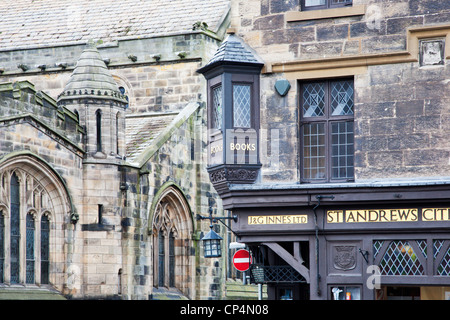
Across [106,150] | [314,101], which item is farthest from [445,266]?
[106,150]

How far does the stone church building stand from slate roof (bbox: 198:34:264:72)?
975cm

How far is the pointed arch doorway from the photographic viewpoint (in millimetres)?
33094

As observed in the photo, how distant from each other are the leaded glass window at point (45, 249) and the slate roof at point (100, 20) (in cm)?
975

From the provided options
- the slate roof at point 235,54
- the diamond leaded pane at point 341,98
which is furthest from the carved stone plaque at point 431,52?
the slate roof at point 235,54

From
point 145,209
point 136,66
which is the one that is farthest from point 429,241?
point 136,66

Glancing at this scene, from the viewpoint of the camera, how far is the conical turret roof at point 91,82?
29297 millimetres

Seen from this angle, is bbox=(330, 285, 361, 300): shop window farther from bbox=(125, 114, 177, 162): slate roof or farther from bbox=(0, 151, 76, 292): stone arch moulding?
bbox=(125, 114, 177, 162): slate roof

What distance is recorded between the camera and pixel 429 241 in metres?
16.5

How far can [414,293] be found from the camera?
59.9 feet

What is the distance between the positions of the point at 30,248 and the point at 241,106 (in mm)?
11425

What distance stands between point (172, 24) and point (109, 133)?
8.14 meters

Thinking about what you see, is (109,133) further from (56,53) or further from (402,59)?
(402,59)

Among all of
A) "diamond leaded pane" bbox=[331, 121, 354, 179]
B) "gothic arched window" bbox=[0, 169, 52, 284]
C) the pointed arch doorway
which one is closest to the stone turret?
"gothic arched window" bbox=[0, 169, 52, 284]
